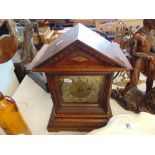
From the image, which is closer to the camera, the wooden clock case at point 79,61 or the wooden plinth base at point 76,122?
the wooden clock case at point 79,61

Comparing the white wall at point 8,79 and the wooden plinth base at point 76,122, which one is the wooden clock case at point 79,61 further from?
the white wall at point 8,79

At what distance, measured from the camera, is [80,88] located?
0.75m

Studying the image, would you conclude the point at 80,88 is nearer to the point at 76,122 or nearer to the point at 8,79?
the point at 76,122

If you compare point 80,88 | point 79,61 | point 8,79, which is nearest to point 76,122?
point 80,88

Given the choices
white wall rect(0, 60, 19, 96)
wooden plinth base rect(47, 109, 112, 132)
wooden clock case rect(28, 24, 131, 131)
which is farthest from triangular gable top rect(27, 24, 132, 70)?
white wall rect(0, 60, 19, 96)

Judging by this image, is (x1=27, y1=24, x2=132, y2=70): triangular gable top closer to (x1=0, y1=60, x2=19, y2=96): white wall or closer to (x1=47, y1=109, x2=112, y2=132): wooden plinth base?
(x1=47, y1=109, x2=112, y2=132): wooden plinth base

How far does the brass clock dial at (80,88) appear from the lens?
2.34ft

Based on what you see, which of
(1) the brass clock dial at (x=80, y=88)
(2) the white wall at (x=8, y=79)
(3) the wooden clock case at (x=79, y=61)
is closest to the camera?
(3) the wooden clock case at (x=79, y=61)

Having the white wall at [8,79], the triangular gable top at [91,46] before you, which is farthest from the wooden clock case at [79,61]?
the white wall at [8,79]

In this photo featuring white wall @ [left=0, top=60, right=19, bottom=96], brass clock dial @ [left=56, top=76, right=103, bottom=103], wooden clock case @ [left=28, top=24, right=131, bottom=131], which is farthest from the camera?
white wall @ [left=0, top=60, right=19, bottom=96]

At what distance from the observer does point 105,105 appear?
0.78 m

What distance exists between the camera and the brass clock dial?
0.71m

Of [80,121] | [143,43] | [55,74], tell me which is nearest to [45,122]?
[80,121]
